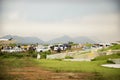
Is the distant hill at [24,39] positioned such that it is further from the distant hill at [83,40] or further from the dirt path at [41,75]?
the distant hill at [83,40]

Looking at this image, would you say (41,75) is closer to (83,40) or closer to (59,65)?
(59,65)

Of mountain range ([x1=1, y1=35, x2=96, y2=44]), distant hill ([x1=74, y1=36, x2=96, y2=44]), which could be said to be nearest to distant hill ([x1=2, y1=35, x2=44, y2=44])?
mountain range ([x1=1, y1=35, x2=96, y2=44])

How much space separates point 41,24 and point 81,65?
0.88 metres

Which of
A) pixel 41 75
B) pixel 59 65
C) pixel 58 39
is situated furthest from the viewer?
pixel 58 39

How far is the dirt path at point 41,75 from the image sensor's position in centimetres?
366

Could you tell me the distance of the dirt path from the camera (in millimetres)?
3656

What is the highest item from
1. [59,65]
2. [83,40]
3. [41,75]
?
[83,40]

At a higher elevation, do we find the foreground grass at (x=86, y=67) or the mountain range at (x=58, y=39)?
the mountain range at (x=58, y=39)

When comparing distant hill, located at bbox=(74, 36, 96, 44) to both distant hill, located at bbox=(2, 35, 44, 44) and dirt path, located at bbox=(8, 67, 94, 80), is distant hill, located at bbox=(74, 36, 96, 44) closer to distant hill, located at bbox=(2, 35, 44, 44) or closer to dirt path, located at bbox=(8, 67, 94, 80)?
dirt path, located at bbox=(8, 67, 94, 80)

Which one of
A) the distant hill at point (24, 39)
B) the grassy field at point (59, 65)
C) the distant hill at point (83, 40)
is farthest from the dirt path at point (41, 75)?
the distant hill at point (83, 40)

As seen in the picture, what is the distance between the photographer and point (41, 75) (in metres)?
3.68

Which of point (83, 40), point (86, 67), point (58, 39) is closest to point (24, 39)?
point (58, 39)

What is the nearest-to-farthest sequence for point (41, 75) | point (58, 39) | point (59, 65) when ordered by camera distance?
point (41, 75) < point (59, 65) < point (58, 39)

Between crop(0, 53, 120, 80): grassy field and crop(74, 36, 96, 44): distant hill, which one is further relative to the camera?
crop(74, 36, 96, 44): distant hill
